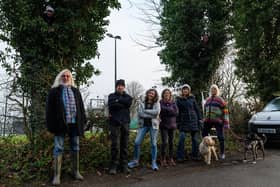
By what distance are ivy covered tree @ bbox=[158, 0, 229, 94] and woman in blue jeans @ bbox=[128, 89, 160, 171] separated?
27.6 feet

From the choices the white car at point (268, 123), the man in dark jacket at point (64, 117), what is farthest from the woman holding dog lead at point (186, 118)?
the white car at point (268, 123)

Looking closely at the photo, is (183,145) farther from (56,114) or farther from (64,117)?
(56,114)

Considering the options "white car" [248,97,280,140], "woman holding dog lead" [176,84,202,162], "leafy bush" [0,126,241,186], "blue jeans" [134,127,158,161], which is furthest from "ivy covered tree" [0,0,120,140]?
"white car" [248,97,280,140]

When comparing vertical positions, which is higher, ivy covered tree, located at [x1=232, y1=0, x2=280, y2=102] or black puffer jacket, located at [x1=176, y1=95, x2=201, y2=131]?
ivy covered tree, located at [x1=232, y1=0, x2=280, y2=102]

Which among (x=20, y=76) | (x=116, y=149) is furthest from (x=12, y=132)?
(x=116, y=149)

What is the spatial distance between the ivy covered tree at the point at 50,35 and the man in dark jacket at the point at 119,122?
1.77 m

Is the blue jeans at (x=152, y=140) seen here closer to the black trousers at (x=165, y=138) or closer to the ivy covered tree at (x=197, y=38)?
the black trousers at (x=165, y=138)

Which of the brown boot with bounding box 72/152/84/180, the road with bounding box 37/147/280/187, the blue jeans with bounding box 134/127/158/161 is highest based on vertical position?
the blue jeans with bounding box 134/127/158/161

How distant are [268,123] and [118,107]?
5.66m

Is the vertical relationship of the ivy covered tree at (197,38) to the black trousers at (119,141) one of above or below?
above

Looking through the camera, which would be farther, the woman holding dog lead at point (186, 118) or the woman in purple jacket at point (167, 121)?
the woman holding dog lead at point (186, 118)

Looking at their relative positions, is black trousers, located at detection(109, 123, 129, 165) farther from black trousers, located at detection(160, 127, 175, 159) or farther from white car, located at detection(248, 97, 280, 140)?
white car, located at detection(248, 97, 280, 140)

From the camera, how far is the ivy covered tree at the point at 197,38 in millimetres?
14523

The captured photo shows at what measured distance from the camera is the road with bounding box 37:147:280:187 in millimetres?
5281
